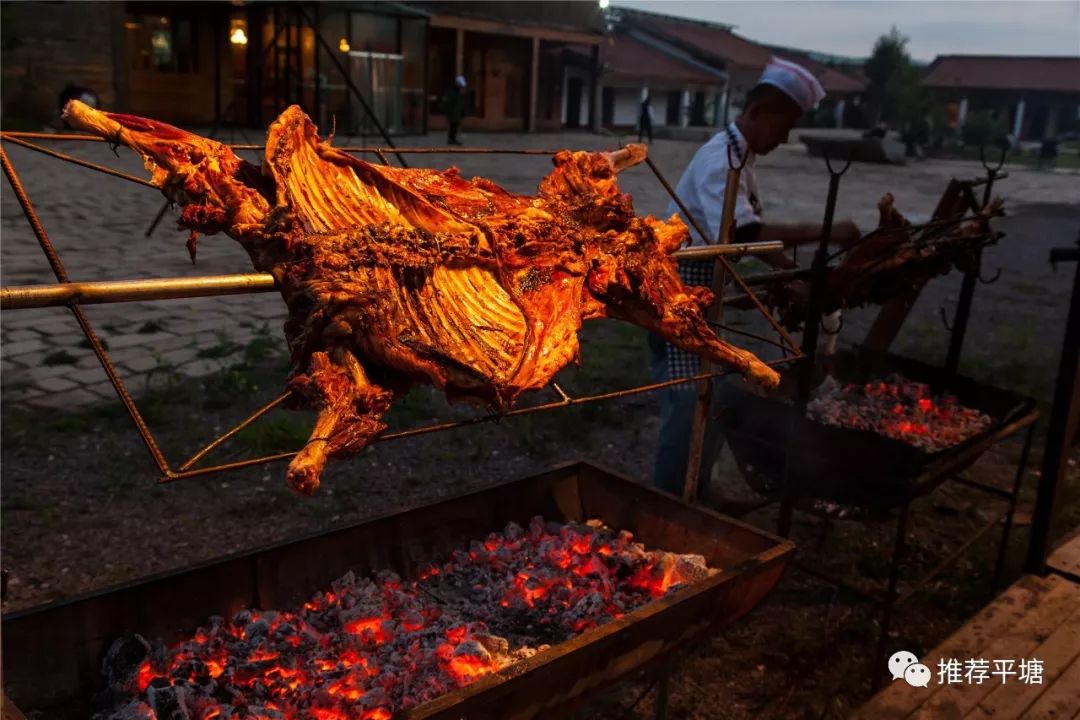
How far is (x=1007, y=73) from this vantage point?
43344mm

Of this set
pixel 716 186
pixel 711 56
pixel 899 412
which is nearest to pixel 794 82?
pixel 716 186

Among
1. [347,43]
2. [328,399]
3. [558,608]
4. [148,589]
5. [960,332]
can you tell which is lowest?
[558,608]

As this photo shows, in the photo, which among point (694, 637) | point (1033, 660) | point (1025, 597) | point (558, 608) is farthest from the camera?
point (1025, 597)

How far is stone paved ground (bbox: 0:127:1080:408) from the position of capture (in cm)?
648

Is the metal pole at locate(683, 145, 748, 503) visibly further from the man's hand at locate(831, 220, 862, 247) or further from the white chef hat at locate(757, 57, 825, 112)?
the man's hand at locate(831, 220, 862, 247)

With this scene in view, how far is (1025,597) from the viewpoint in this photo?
383cm

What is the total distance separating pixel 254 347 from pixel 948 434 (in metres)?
4.98

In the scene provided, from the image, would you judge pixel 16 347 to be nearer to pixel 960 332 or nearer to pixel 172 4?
pixel 960 332

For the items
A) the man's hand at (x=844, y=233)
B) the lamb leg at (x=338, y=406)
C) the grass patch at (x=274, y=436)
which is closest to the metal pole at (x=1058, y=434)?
the man's hand at (x=844, y=233)

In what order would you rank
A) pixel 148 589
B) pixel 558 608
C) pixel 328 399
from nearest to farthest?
1. pixel 328 399
2. pixel 148 589
3. pixel 558 608

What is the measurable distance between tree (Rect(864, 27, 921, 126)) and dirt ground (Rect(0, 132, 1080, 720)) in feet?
123

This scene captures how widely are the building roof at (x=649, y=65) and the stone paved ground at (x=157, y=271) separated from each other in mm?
12979

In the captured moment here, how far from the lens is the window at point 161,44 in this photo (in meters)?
20.5

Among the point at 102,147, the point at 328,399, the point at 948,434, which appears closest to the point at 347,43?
the point at 102,147
